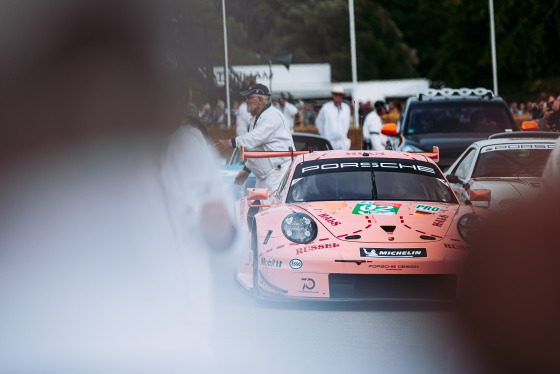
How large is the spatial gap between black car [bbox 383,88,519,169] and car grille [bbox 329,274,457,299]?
31.3ft

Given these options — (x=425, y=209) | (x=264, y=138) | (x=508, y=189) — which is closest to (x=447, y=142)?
(x=264, y=138)

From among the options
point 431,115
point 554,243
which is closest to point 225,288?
point 554,243

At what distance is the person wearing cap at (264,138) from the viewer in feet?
42.3

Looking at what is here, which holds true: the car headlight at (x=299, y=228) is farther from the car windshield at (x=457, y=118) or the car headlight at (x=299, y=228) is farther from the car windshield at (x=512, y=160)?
the car windshield at (x=457, y=118)

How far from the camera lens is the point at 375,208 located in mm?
9516

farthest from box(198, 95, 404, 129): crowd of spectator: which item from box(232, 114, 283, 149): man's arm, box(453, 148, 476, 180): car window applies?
box(232, 114, 283, 149): man's arm

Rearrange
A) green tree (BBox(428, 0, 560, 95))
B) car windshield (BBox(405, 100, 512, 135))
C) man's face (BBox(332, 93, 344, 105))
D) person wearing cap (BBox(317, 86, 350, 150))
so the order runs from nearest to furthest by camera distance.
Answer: car windshield (BBox(405, 100, 512, 135)), man's face (BBox(332, 93, 344, 105)), person wearing cap (BBox(317, 86, 350, 150)), green tree (BBox(428, 0, 560, 95))

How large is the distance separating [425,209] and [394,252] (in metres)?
0.83

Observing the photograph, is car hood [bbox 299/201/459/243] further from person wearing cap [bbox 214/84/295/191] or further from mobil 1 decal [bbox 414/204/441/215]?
person wearing cap [bbox 214/84/295/191]

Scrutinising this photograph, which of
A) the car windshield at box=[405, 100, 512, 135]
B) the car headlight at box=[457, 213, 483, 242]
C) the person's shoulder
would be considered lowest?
the car windshield at box=[405, 100, 512, 135]

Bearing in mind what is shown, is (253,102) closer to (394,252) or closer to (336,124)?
(394,252)

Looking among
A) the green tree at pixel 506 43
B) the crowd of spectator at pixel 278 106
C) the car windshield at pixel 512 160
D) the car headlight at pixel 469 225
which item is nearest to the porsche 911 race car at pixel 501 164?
the car windshield at pixel 512 160

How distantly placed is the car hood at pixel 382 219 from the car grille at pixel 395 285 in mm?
294

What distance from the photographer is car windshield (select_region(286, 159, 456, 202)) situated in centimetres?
1017
